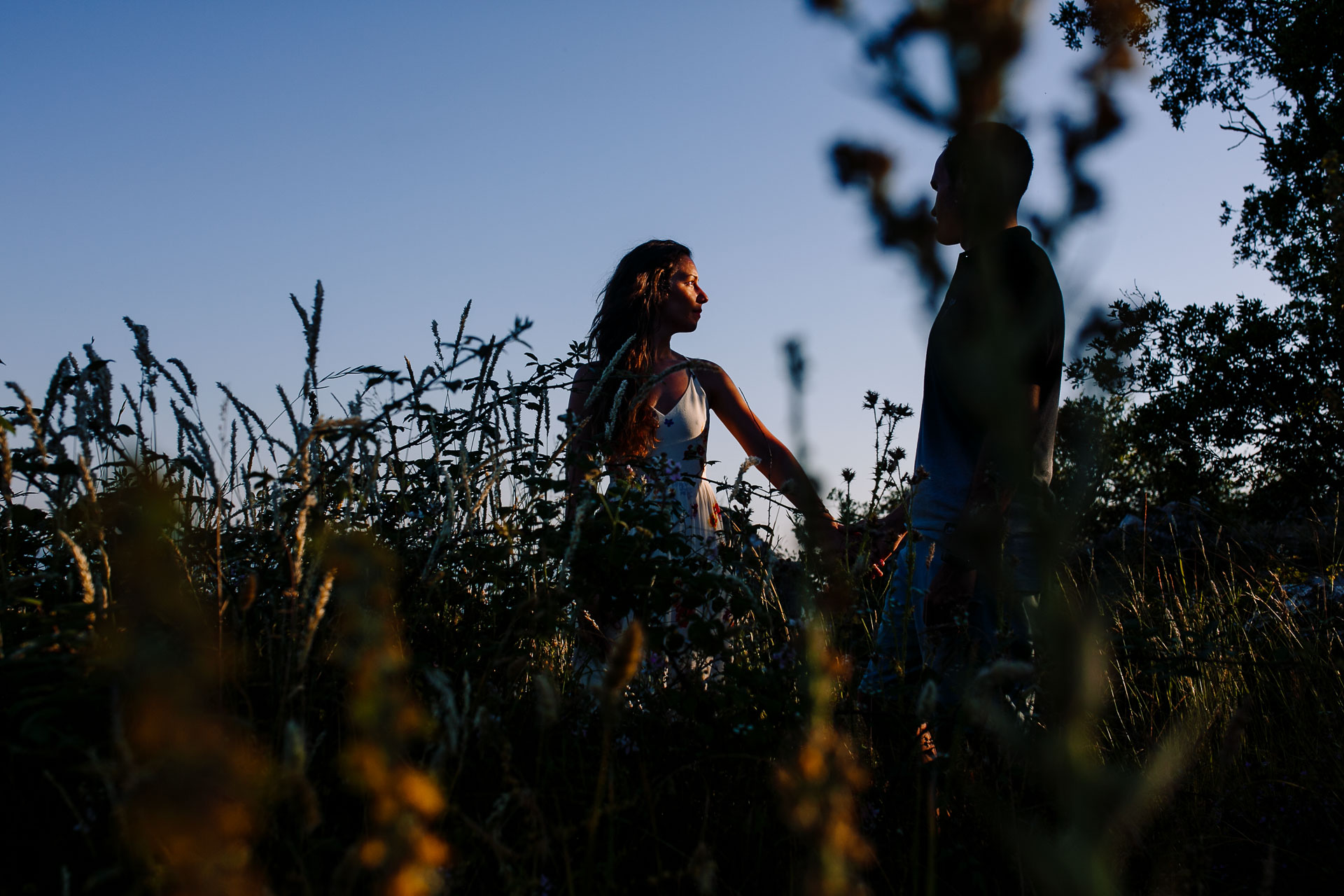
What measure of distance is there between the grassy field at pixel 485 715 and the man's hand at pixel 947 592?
0.55 ft

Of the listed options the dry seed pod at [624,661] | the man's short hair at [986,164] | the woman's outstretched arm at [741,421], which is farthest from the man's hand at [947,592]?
the woman's outstretched arm at [741,421]

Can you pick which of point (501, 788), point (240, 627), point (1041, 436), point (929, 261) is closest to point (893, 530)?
point (1041, 436)

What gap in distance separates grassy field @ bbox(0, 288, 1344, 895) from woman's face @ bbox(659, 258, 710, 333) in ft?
6.95

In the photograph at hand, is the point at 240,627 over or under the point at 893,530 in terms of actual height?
under

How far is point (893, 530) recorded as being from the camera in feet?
7.95

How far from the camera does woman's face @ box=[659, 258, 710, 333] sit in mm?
4426

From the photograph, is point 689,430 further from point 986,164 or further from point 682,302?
point 986,164

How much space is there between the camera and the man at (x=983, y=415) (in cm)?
56

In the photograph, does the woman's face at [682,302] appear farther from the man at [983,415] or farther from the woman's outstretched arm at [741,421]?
the man at [983,415]

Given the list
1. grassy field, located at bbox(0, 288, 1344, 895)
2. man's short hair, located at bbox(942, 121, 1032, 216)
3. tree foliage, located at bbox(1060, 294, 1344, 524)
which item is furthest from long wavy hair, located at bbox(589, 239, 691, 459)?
tree foliage, located at bbox(1060, 294, 1344, 524)

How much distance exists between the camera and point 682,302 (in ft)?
14.6

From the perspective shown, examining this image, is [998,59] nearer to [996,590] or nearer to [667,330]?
[996,590]

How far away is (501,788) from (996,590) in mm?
805

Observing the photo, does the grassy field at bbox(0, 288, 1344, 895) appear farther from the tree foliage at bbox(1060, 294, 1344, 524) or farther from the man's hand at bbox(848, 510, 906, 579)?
the tree foliage at bbox(1060, 294, 1344, 524)
